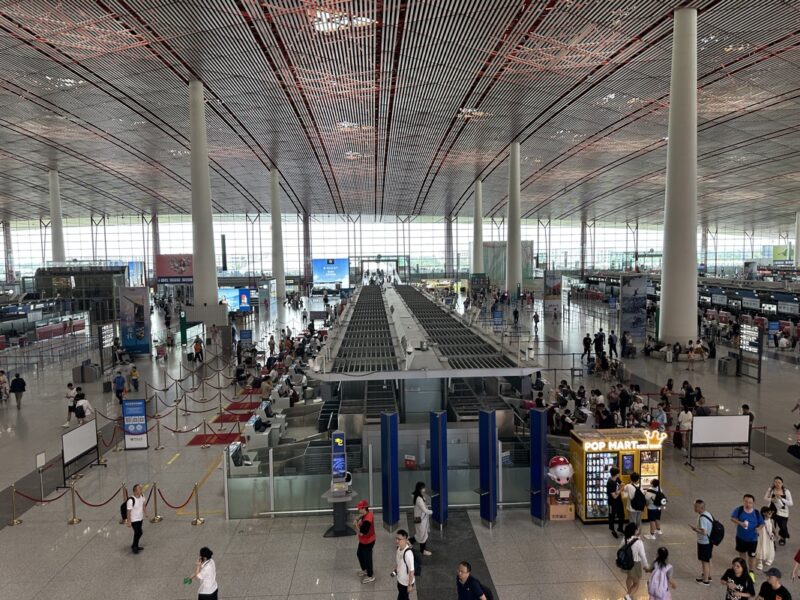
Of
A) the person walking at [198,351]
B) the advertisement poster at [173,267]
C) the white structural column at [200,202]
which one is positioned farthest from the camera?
the advertisement poster at [173,267]

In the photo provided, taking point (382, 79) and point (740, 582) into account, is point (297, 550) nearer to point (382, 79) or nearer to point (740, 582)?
point (740, 582)

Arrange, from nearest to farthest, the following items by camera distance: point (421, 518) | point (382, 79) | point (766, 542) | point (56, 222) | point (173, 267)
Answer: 1. point (766, 542)
2. point (421, 518)
3. point (382, 79)
4. point (173, 267)
5. point (56, 222)

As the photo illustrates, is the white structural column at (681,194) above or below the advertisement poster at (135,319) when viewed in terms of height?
above

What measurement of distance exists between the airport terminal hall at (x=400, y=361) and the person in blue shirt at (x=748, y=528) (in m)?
0.05

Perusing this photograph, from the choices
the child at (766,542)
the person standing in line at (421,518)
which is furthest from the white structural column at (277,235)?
the child at (766,542)

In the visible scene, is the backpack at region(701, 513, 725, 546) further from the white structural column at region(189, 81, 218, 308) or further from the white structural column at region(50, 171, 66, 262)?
the white structural column at region(50, 171, 66, 262)

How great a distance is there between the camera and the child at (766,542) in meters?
6.73

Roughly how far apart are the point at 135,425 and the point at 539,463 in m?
8.62

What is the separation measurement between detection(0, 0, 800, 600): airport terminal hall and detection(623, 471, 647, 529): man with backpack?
0.03 metres

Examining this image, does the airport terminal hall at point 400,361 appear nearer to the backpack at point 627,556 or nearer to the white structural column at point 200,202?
the backpack at point 627,556

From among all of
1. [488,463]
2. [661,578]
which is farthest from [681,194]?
[661,578]

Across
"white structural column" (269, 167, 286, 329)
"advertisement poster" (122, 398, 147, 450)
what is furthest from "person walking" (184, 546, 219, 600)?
"white structural column" (269, 167, 286, 329)

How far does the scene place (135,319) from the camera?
24.0 meters

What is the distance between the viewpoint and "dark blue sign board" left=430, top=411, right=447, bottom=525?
811 cm
